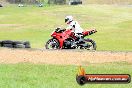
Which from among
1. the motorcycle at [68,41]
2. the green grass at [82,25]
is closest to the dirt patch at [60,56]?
the motorcycle at [68,41]

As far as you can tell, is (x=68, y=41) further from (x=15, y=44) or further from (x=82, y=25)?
(x=82, y=25)

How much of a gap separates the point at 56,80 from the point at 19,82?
1.24 m

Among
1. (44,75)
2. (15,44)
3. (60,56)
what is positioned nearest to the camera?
(44,75)

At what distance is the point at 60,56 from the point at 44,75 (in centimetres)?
519

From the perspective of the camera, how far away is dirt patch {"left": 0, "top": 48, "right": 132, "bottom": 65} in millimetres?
17312

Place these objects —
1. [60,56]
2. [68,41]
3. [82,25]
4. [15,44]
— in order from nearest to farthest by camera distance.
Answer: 1. [60,56]
2. [15,44]
3. [68,41]
4. [82,25]

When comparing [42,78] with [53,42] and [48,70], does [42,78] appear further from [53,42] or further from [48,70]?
[53,42]

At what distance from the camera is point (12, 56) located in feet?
59.5

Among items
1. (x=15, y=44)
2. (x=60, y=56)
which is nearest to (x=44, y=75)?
(x=60, y=56)

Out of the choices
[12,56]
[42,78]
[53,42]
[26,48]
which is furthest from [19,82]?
[53,42]

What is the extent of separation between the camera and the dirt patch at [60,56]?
17.3m

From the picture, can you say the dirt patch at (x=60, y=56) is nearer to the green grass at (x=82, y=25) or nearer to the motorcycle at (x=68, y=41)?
the motorcycle at (x=68, y=41)

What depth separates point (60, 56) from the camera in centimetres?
1834

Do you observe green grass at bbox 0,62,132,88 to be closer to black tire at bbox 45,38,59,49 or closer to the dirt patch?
the dirt patch
